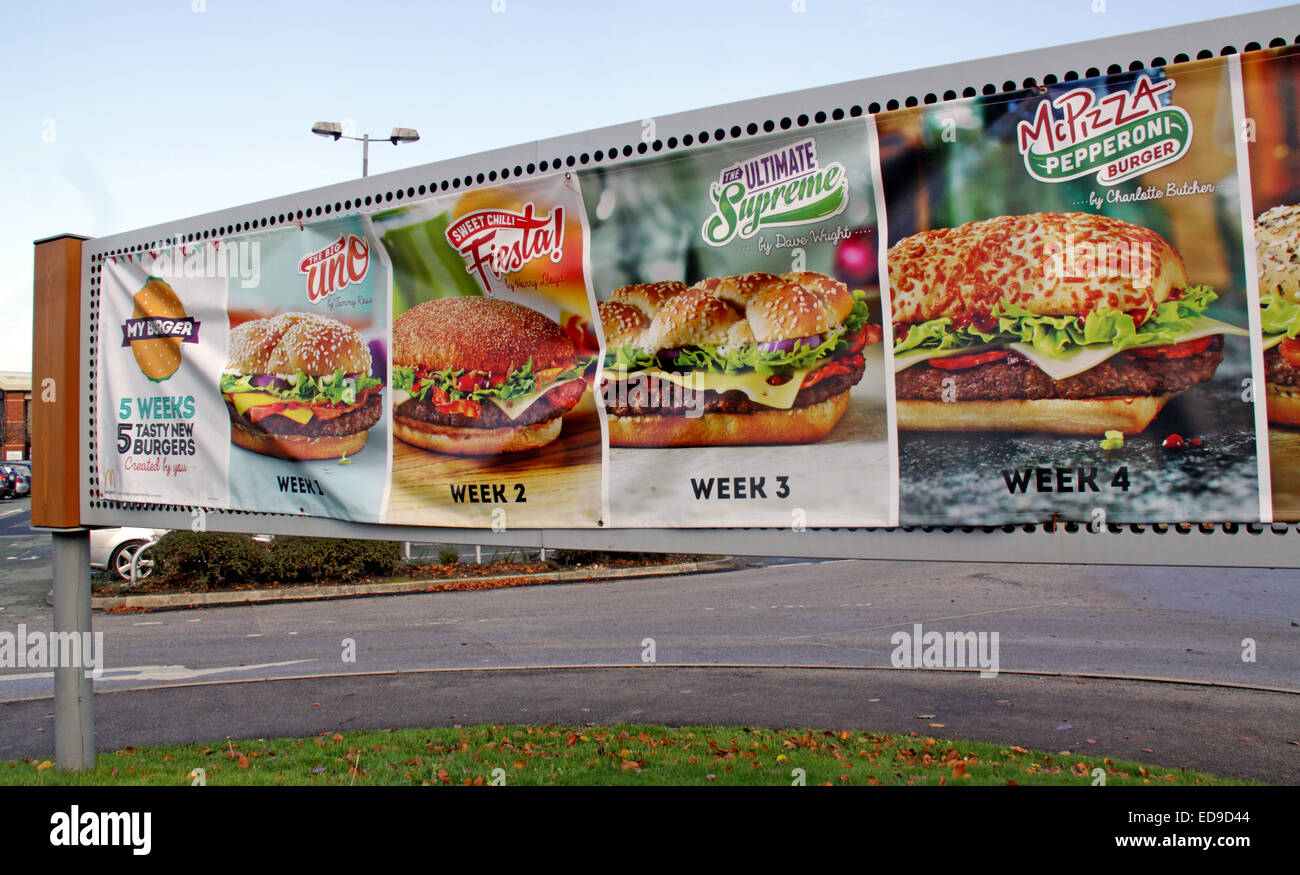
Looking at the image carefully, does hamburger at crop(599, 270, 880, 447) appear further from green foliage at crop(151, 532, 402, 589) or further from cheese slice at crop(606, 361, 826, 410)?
green foliage at crop(151, 532, 402, 589)

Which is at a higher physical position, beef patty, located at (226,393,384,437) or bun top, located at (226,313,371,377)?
bun top, located at (226,313,371,377)

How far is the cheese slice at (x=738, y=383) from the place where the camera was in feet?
12.1

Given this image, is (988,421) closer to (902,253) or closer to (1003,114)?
(902,253)

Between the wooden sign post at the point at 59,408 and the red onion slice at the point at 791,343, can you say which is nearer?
the red onion slice at the point at 791,343

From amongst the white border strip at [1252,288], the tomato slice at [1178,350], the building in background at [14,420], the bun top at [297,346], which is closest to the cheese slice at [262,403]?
the bun top at [297,346]

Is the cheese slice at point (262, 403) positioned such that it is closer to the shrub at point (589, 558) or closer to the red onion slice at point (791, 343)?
the red onion slice at point (791, 343)

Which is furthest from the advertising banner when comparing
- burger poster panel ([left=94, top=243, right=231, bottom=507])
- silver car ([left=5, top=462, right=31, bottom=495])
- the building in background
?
the building in background

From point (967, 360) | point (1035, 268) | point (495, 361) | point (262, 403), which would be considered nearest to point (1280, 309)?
point (1035, 268)

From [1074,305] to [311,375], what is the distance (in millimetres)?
3630

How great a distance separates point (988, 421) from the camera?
3.30 metres

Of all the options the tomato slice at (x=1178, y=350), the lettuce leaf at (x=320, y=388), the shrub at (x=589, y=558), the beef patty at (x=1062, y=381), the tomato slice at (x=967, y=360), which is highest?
the lettuce leaf at (x=320, y=388)

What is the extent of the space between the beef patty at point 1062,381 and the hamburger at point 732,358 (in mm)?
240

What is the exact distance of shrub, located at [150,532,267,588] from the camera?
15492 mm

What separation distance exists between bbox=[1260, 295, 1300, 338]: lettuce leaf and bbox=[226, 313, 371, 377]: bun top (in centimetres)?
376
